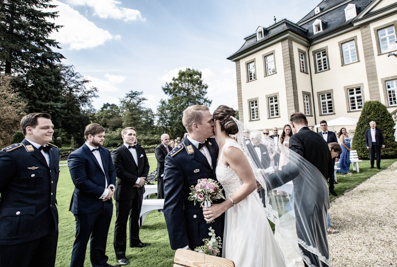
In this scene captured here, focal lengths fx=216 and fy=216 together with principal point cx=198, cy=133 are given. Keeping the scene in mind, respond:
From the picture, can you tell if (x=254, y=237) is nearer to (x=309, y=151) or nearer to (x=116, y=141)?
(x=309, y=151)

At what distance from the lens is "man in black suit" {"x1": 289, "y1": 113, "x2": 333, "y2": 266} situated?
2859 millimetres

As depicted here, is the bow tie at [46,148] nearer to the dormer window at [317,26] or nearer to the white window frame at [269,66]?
the white window frame at [269,66]

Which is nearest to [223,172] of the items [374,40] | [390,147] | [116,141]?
[390,147]

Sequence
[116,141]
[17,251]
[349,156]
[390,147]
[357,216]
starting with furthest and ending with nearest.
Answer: [116,141], [390,147], [349,156], [357,216], [17,251]

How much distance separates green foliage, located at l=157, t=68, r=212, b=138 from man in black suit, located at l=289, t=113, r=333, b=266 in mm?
42356

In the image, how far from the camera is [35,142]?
107 inches

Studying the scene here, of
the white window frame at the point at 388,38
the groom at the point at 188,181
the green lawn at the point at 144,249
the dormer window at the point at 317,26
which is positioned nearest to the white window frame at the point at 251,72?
the dormer window at the point at 317,26

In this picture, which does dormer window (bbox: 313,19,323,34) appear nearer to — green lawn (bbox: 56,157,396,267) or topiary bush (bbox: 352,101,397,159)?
topiary bush (bbox: 352,101,397,159)

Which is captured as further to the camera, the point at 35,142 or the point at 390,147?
the point at 390,147

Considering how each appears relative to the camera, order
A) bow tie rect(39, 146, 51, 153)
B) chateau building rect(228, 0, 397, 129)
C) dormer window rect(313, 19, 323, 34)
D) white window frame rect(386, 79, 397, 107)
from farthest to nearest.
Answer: dormer window rect(313, 19, 323, 34) → chateau building rect(228, 0, 397, 129) → white window frame rect(386, 79, 397, 107) → bow tie rect(39, 146, 51, 153)

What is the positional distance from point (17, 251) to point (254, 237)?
2.54 m

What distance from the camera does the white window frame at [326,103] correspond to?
20.7 meters

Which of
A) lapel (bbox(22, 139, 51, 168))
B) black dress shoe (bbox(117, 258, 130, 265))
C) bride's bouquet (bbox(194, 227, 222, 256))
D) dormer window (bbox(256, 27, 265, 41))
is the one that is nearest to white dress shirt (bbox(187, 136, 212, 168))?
bride's bouquet (bbox(194, 227, 222, 256))

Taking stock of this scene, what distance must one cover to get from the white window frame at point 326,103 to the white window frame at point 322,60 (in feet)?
7.95
